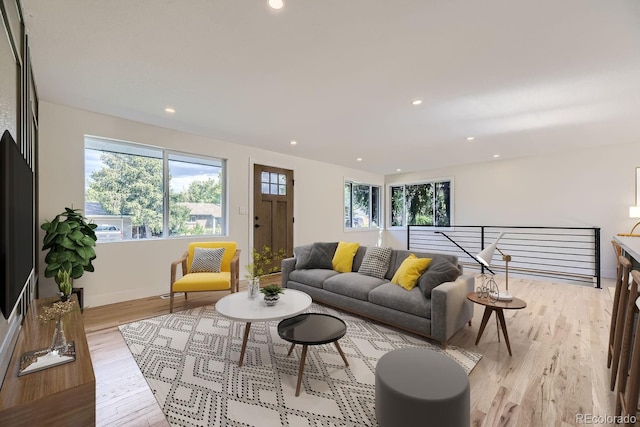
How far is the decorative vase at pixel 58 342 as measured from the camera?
4.64ft

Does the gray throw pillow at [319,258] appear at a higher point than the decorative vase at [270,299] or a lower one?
higher

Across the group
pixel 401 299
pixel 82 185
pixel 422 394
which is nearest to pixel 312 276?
pixel 401 299

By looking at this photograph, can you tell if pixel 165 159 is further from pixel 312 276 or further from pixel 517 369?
pixel 517 369

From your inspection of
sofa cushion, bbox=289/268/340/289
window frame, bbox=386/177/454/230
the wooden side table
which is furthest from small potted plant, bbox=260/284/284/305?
window frame, bbox=386/177/454/230

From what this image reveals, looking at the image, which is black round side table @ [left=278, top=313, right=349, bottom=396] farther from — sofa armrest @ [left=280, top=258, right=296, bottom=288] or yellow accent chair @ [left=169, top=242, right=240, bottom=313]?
sofa armrest @ [left=280, top=258, right=296, bottom=288]

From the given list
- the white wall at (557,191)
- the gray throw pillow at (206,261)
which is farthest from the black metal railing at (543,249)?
the gray throw pillow at (206,261)

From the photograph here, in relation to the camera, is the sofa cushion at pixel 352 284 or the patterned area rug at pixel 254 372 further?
the sofa cushion at pixel 352 284

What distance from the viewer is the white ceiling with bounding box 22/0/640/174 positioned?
67.8 inches

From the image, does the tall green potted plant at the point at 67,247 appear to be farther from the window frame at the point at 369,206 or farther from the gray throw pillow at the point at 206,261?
the window frame at the point at 369,206

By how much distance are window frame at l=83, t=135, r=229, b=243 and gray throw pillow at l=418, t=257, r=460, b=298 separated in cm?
329

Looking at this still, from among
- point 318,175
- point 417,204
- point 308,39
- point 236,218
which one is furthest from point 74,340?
point 417,204

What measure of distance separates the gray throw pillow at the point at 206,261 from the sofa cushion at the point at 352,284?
1481 mm

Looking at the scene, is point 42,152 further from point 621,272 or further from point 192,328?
point 621,272

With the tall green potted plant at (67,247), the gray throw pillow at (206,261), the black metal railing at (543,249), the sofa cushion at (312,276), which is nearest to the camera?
the tall green potted plant at (67,247)
